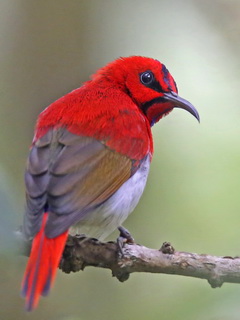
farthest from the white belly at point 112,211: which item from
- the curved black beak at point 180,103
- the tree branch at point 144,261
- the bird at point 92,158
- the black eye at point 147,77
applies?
the black eye at point 147,77

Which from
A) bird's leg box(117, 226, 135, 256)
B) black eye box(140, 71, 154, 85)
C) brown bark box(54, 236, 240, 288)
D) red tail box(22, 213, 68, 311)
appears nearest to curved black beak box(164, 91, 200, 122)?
black eye box(140, 71, 154, 85)

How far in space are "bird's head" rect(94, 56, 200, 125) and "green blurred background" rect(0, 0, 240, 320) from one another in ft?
0.49

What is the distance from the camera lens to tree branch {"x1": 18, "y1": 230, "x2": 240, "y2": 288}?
2.62 meters

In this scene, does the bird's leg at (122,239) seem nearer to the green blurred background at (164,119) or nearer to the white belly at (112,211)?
the white belly at (112,211)

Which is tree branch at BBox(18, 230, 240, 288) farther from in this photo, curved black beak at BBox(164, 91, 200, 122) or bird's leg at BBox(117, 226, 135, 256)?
curved black beak at BBox(164, 91, 200, 122)

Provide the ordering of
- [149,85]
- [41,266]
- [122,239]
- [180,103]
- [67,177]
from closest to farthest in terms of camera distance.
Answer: [41,266], [67,177], [122,239], [180,103], [149,85]

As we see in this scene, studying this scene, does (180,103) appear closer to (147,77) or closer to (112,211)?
(147,77)

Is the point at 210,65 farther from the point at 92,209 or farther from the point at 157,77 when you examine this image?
the point at 92,209

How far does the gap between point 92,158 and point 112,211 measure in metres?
0.28

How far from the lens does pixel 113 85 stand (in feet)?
11.8

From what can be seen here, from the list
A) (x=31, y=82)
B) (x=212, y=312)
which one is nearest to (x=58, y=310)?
(x=31, y=82)

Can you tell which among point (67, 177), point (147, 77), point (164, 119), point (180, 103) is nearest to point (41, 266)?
point (67, 177)

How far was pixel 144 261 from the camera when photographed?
2.70 meters

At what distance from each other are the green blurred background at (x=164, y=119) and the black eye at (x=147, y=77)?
0.98ft
